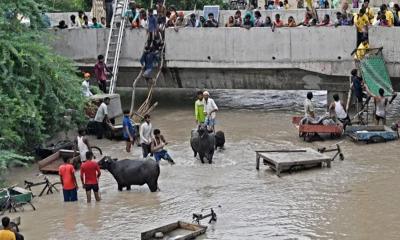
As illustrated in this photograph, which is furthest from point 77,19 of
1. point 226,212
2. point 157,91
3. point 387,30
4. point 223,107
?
point 226,212

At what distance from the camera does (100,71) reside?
82.5ft

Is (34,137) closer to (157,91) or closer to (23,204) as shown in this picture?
(23,204)

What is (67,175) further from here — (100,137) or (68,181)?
(100,137)

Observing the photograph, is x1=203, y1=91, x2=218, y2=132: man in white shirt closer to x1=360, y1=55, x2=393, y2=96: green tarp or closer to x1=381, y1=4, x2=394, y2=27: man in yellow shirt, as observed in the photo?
x1=360, y1=55, x2=393, y2=96: green tarp

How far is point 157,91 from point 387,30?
32.0ft

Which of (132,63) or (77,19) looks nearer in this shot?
(132,63)

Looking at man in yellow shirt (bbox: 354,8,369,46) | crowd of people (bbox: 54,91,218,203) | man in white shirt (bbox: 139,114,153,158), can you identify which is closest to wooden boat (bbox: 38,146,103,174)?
crowd of people (bbox: 54,91,218,203)

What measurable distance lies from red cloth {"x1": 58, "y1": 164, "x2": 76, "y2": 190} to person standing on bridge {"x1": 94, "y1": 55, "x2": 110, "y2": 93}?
964 centimetres

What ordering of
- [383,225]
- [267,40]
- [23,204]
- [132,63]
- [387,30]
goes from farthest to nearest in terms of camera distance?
[132,63], [267,40], [387,30], [23,204], [383,225]

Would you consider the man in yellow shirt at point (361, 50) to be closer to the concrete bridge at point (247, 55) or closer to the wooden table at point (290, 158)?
the concrete bridge at point (247, 55)

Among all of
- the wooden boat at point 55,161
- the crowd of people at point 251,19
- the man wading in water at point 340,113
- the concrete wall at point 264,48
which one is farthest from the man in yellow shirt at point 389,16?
the wooden boat at point 55,161

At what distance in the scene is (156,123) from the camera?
2408cm

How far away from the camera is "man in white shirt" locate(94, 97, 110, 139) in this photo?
21891 millimetres

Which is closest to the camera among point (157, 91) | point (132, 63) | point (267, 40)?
point (267, 40)
